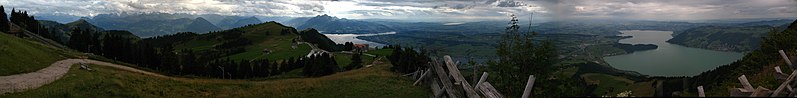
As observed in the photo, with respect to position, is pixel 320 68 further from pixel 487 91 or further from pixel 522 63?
pixel 487 91

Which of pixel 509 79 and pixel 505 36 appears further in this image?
pixel 505 36

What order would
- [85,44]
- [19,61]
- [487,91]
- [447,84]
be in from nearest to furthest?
[487,91], [447,84], [19,61], [85,44]

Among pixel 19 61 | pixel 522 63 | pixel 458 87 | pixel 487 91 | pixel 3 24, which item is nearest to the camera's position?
pixel 487 91

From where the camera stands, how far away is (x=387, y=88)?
28.2 metres

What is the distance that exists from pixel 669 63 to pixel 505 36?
20618 centimetres

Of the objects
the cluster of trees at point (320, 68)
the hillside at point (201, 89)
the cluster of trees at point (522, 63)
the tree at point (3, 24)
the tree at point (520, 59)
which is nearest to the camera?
the cluster of trees at point (522, 63)

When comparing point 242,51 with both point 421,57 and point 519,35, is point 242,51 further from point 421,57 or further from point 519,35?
point 519,35

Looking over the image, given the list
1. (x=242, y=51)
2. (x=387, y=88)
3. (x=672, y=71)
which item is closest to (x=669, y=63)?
(x=672, y=71)

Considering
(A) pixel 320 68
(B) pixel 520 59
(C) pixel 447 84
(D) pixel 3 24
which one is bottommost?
(A) pixel 320 68

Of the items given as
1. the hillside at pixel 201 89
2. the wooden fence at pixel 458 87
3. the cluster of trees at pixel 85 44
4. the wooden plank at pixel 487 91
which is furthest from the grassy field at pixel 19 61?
the cluster of trees at pixel 85 44

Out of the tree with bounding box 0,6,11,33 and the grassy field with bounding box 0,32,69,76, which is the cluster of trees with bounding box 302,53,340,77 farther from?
the tree with bounding box 0,6,11,33

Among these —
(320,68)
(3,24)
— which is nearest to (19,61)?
(320,68)

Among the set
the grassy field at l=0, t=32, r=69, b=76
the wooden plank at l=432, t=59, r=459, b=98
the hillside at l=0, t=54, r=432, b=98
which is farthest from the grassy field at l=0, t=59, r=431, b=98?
the wooden plank at l=432, t=59, r=459, b=98

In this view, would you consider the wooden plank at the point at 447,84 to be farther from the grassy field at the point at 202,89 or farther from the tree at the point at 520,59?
the grassy field at the point at 202,89
